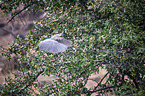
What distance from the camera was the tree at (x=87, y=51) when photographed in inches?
62.4

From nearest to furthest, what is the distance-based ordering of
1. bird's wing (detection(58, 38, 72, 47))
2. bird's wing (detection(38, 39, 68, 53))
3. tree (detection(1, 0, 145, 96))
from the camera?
tree (detection(1, 0, 145, 96)) → bird's wing (detection(38, 39, 68, 53)) → bird's wing (detection(58, 38, 72, 47))

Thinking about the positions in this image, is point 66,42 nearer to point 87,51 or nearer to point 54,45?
point 54,45

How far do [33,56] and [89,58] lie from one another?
2.90 ft

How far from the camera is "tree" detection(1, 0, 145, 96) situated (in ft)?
5.20

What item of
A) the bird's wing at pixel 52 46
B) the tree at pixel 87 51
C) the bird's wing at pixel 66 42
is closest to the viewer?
the tree at pixel 87 51

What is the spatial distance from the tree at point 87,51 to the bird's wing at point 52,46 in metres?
0.09

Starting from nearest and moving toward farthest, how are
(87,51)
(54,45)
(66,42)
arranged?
(87,51) < (54,45) < (66,42)

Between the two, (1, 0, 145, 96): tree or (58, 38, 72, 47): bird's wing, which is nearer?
(1, 0, 145, 96): tree

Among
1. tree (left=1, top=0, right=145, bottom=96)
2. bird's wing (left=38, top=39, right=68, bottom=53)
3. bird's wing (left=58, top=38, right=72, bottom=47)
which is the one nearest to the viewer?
tree (left=1, top=0, right=145, bottom=96)

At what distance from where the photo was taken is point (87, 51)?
69.9 inches

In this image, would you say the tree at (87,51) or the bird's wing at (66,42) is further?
the bird's wing at (66,42)

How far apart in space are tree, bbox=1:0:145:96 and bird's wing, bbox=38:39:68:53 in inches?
3.5

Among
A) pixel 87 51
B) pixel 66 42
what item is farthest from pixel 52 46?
pixel 87 51

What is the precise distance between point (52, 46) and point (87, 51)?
455 mm
